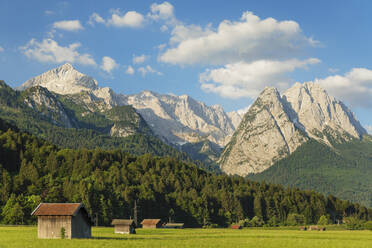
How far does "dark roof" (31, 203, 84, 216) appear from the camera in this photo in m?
75.3

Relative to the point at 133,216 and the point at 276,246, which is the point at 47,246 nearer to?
the point at 276,246

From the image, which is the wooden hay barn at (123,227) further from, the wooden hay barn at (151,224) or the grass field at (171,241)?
the wooden hay barn at (151,224)

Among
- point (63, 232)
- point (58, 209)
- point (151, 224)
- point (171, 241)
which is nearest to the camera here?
point (63, 232)

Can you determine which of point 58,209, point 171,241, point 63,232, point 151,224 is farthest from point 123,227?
point 151,224

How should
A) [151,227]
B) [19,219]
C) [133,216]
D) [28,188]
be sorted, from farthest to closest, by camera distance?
[133,216] → [28,188] → [151,227] → [19,219]

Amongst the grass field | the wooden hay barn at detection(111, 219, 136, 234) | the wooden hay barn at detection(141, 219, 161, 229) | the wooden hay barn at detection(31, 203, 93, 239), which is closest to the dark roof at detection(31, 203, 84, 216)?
the wooden hay barn at detection(31, 203, 93, 239)

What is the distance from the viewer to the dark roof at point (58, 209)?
7535cm

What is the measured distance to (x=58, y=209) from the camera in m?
76.4

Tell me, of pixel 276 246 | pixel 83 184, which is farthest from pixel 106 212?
pixel 276 246

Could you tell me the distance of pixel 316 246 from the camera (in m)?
73.2

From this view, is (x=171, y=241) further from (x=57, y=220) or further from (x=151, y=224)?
(x=151, y=224)

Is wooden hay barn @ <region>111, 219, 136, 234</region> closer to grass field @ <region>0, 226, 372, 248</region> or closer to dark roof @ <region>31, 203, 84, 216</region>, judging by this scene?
grass field @ <region>0, 226, 372, 248</region>

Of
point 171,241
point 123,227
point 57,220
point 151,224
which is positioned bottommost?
point 151,224

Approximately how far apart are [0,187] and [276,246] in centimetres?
13928
